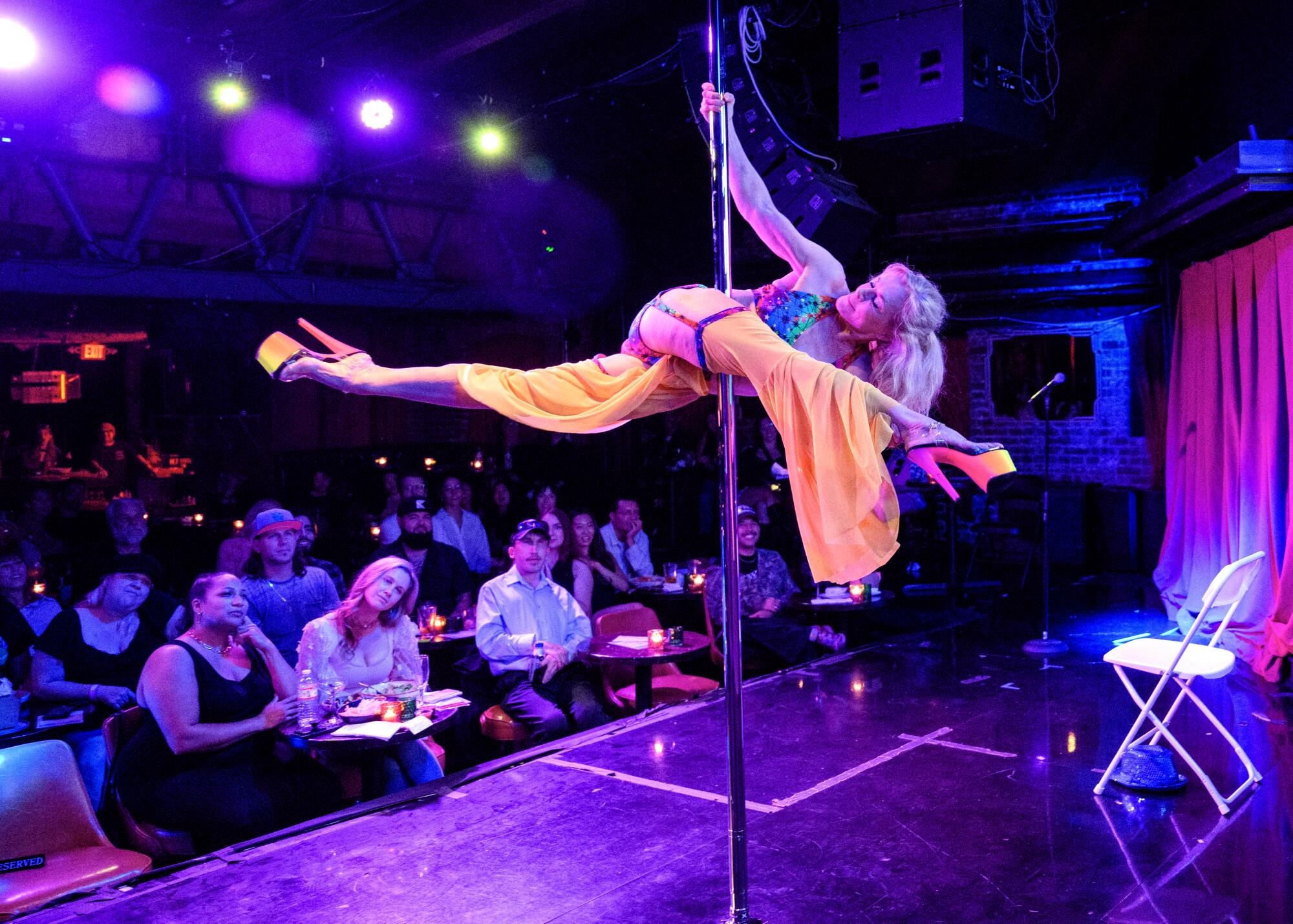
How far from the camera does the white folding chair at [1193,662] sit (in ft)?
12.8

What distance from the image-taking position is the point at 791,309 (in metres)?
2.77

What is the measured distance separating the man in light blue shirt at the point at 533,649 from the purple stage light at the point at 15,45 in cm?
383

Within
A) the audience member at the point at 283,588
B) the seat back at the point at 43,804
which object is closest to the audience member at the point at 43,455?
the audience member at the point at 283,588

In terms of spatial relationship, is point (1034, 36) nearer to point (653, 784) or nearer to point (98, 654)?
point (653, 784)

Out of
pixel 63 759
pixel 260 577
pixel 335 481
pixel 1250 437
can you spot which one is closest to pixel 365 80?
pixel 335 481

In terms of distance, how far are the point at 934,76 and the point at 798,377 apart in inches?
168

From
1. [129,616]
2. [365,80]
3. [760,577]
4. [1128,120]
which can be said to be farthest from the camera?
[1128,120]

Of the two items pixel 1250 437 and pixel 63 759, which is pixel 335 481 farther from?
pixel 1250 437

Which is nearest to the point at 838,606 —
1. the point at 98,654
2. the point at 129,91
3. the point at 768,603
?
the point at 768,603

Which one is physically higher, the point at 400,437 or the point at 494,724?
the point at 400,437

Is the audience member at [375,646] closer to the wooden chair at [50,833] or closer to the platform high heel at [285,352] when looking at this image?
the wooden chair at [50,833]

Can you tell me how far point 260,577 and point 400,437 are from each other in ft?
23.1

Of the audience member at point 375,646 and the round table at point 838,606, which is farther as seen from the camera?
the round table at point 838,606

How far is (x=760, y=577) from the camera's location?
20.4 feet
